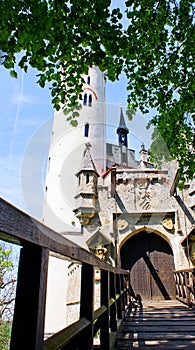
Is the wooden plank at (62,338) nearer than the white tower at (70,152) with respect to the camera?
Yes

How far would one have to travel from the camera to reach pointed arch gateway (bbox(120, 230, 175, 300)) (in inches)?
377

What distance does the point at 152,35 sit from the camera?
3955mm

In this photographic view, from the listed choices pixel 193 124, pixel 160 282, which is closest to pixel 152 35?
pixel 193 124

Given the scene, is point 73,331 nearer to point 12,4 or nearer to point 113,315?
point 113,315

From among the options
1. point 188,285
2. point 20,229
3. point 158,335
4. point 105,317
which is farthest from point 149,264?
point 20,229

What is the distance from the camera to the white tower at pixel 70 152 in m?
14.1

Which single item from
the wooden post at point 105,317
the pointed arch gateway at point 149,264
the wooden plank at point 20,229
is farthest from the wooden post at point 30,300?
the pointed arch gateway at point 149,264

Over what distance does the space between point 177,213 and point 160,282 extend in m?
2.69

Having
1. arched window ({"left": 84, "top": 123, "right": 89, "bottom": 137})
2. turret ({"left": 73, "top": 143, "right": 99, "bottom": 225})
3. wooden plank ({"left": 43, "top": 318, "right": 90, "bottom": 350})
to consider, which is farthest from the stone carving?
wooden plank ({"left": 43, "top": 318, "right": 90, "bottom": 350})

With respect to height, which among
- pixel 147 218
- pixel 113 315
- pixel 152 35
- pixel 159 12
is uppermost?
pixel 159 12

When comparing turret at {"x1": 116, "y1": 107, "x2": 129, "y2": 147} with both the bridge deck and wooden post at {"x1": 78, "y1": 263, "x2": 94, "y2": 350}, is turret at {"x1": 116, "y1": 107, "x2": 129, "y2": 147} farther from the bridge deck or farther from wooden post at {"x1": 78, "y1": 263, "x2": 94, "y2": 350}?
wooden post at {"x1": 78, "y1": 263, "x2": 94, "y2": 350}

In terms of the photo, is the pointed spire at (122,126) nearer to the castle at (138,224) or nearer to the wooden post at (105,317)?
the castle at (138,224)

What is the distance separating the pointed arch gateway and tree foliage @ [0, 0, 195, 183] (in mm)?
5958

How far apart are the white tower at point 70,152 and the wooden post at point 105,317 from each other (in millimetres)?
9937
